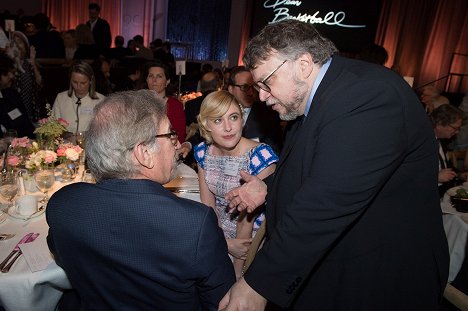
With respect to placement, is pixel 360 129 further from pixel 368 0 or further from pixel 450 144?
pixel 368 0

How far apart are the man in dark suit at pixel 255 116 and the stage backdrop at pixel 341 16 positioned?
8988 millimetres

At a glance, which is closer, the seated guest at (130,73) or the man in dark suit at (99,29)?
the seated guest at (130,73)

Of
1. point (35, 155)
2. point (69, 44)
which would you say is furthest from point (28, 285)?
point (69, 44)

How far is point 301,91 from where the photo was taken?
139 centimetres

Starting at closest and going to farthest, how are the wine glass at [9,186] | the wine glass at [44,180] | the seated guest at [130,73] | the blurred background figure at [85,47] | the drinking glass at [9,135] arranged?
the wine glass at [9,186]
the wine glass at [44,180]
the drinking glass at [9,135]
the seated guest at [130,73]
the blurred background figure at [85,47]

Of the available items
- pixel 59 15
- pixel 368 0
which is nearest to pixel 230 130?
pixel 368 0

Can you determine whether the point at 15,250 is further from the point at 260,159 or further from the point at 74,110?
the point at 74,110

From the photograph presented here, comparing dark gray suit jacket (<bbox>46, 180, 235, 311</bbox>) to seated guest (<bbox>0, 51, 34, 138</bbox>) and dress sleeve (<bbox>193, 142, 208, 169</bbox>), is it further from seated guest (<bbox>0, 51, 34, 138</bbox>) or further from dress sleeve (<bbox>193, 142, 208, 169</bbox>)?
seated guest (<bbox>0, 51, 34, 138</bbox>)

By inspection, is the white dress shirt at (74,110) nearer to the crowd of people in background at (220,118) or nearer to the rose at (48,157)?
the crowd of people in background at (220,118)

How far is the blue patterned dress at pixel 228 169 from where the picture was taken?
2375mm

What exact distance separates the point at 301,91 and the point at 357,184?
0.47m

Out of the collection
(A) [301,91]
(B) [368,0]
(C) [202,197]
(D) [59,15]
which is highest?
(B) [368,0]

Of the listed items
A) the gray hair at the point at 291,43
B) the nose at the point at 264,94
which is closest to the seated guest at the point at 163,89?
the nose at the point at 264,94
